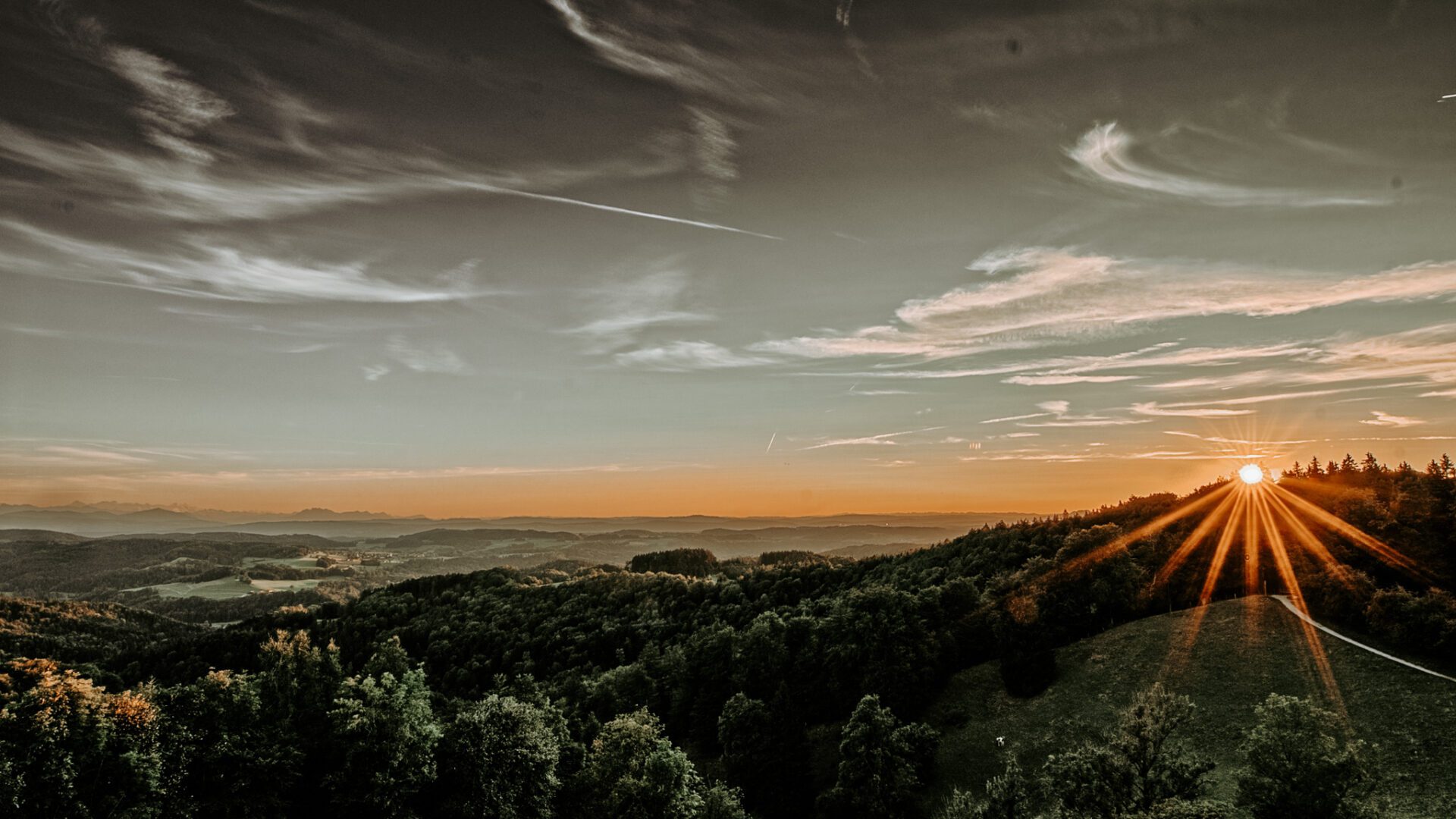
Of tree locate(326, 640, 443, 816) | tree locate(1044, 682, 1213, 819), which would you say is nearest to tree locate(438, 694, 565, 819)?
tree locate(326, 640, 443, 816)

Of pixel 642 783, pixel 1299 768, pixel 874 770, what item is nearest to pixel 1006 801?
pixel 1299 768

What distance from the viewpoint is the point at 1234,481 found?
526ft

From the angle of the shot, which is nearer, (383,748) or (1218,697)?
(383,748)

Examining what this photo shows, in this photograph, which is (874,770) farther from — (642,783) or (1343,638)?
(1343,638)

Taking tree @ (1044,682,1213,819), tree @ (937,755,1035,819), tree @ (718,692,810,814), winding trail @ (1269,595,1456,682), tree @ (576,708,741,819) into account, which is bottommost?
tree @ (718,692,810,814)

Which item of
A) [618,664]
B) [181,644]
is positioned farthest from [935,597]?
[181,644]

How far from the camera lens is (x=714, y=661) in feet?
361

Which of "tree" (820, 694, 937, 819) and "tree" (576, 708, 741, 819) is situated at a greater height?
"tree" (576, 708, 741, 819)

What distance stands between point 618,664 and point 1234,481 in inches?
5953

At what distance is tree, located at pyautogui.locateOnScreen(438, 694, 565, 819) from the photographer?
5031 cm

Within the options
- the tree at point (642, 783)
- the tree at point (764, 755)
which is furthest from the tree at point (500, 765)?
the tree at point (764, 755)

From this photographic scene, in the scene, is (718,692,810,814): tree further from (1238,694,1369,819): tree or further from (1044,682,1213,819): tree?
(1238,694,1369,819): tree

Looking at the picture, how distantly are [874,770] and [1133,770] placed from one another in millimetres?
29021

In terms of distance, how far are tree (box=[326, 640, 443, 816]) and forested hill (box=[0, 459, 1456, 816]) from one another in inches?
6.3
